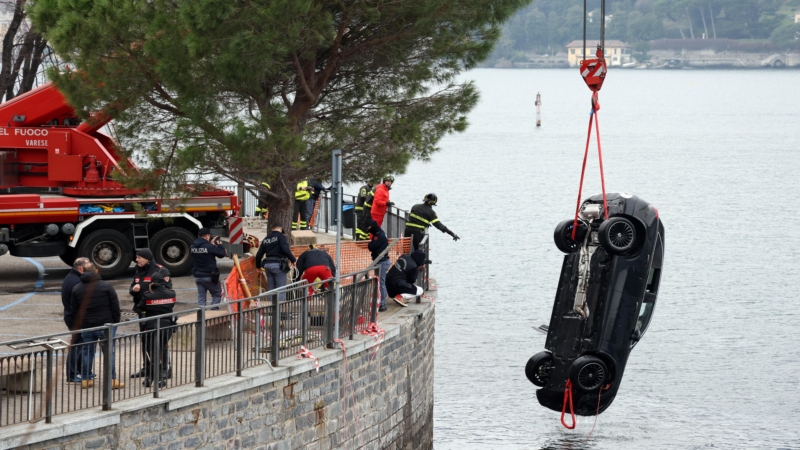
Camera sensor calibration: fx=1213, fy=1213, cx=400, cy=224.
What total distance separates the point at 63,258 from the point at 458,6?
887 cm

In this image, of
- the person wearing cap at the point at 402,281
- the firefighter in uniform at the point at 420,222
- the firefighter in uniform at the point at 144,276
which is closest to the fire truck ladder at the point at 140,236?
the firefighter in uniform at the point at 420,222

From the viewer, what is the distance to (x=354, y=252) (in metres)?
21.2

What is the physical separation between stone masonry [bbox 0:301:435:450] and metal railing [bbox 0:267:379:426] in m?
0.18

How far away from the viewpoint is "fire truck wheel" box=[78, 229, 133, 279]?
22.0m

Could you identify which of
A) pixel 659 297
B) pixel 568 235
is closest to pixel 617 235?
pixel 568 235

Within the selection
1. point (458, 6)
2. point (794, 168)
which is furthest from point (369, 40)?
point (794, 168)

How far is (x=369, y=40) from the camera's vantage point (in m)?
20.0

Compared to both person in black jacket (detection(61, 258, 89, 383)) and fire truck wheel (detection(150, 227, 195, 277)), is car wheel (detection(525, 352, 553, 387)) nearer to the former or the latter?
person in black jacket (detection(61, 258, 89, 383))

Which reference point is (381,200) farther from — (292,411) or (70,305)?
(70,305)

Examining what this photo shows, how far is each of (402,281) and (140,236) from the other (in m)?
6.49

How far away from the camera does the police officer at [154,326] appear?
40.9ft

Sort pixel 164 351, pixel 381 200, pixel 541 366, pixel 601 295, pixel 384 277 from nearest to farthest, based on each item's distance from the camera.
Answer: pixel 164 351 < pixel 601 295 < pixel 541 366 < pixel 384 277 < pixel 381 200

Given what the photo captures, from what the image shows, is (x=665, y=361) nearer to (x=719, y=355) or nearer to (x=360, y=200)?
(x=719, y=355)

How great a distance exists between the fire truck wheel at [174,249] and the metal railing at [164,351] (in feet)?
23.0
